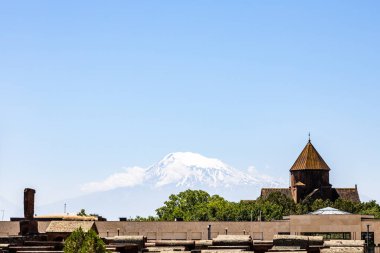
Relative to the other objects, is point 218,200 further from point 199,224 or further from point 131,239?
point 131,239

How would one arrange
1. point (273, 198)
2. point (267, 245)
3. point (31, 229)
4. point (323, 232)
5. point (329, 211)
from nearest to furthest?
point (267, 245)
point (31, 229)
point (323, 232)
point (329, 211)
point (273, 198)

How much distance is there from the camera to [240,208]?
538 ft

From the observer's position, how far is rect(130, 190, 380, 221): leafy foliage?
159m

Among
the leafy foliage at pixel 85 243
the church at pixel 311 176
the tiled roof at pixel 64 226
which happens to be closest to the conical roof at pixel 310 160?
the church at pixel 311 176

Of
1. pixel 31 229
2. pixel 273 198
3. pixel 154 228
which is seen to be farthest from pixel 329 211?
pixel 273 198

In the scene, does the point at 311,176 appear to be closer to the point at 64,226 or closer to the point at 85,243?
the point at 64,226

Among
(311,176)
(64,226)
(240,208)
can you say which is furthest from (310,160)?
(64,226)

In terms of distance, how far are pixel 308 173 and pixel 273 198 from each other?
14503mm

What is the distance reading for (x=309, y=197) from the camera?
193 metres

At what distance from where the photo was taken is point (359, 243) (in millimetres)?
54031

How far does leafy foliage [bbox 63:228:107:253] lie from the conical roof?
6114 inches

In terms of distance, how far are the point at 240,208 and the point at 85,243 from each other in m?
123

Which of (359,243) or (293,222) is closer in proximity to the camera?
(359,243)

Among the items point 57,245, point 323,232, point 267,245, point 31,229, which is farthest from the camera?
point 323,232
